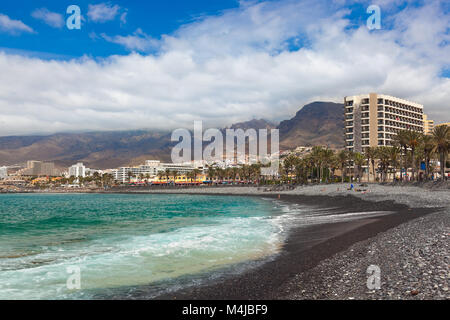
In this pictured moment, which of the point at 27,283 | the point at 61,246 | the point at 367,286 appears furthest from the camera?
the point at 61,246

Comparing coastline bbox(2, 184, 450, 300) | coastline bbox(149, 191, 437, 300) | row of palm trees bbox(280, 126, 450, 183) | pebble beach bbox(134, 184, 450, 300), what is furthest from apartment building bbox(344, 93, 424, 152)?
pebble beach bbox(134, 184, 450, 300)

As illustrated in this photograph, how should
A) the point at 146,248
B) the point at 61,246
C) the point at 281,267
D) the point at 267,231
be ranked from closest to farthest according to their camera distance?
the point at 281,267 → the point at 146,248 → the point at 61,246 → the point at 267,231

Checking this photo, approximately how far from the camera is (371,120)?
138 meters

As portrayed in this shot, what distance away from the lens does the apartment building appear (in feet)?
448

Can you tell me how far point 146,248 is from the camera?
1998 centimetres

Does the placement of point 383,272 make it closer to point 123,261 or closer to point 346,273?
point 346,273

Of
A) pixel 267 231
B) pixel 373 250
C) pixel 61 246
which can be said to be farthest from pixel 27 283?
pixel 267 231

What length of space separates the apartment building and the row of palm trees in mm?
12240

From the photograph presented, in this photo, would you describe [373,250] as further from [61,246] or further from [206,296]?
[61,246]

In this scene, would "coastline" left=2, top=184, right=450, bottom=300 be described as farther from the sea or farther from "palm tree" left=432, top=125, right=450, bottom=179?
"palm tree" left=432, top=125, right=450, bottom=179

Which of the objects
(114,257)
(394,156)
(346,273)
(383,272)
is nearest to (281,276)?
(346,273)

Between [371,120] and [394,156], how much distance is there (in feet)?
178

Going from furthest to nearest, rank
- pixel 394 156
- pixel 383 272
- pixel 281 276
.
Result: pixel 394 156 < pixel 281 276 < pixel 383 272
